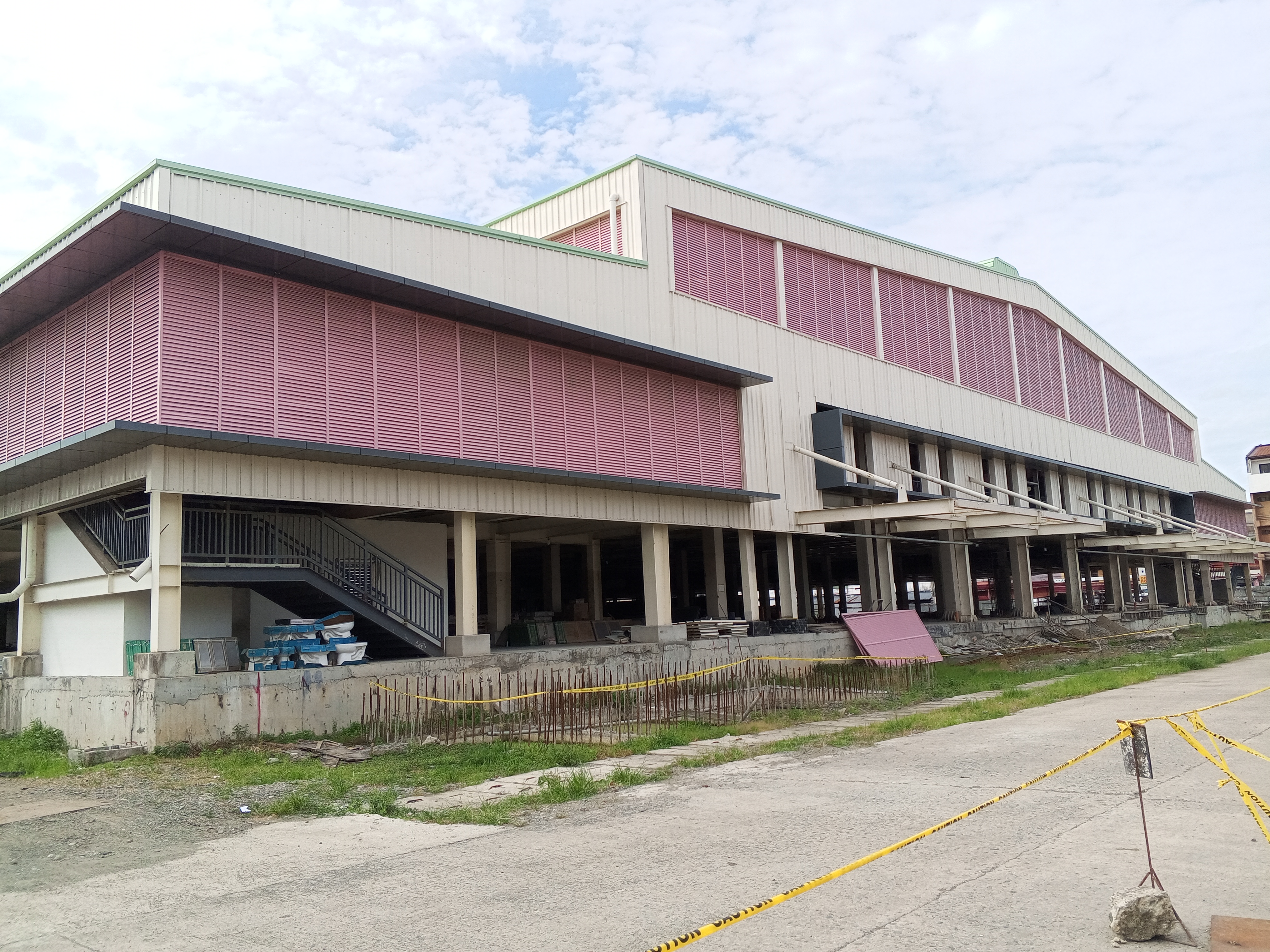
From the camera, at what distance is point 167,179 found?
17391 millimetres

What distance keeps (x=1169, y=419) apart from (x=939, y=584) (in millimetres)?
28207

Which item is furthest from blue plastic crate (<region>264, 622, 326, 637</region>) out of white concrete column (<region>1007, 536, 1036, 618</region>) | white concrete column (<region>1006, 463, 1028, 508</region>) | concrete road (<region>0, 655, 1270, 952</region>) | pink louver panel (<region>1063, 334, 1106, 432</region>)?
pink louver panel (<region>1063, 334, 1106, 432</region>)

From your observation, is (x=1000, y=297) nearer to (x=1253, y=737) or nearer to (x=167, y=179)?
(x=1253, y=737)

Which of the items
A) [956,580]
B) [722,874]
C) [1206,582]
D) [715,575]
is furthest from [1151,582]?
[722,874]

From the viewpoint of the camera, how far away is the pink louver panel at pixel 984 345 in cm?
4050

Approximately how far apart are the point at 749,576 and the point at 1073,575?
27467 millimetres

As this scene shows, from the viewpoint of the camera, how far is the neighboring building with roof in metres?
17.2

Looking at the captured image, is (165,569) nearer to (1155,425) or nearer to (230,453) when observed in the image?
(230,453)

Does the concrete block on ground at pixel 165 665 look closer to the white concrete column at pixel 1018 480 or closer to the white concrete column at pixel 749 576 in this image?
the white concrete column at pixel 749 576

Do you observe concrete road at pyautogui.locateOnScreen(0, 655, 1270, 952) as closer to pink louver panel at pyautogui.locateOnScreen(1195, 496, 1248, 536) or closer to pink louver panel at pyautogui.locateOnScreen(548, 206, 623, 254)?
pink louver panel at pyautogui.locateOnScreen(548, 206, 623, 254)

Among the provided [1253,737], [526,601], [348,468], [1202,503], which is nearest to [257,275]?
[348,468]

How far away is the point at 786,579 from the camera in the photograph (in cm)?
3058

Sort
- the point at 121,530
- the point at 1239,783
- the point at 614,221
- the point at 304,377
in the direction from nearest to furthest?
1. the point at 1239,783
2. the point at 304,377
3. the point at 121,530
4. the point at 614,221

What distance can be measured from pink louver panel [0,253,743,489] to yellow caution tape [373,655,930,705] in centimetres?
485
